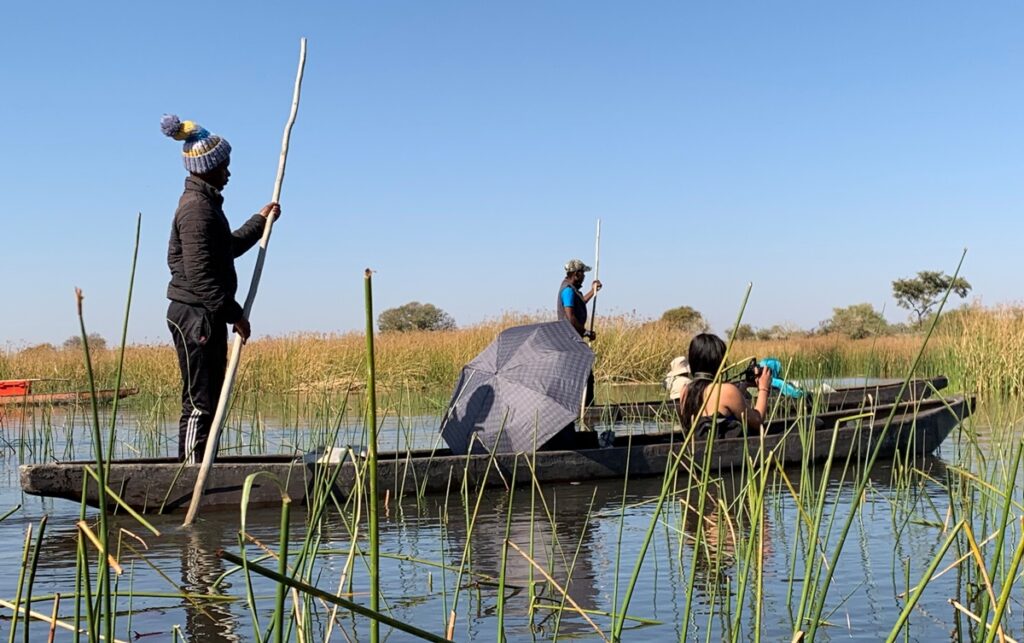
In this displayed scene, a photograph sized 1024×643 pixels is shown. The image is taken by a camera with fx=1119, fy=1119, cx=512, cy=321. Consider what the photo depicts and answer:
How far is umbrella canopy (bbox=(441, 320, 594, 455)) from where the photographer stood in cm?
746

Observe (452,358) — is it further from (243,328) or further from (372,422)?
(372,422)

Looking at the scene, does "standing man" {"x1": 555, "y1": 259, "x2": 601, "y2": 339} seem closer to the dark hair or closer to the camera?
the camera

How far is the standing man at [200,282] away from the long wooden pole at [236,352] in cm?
45

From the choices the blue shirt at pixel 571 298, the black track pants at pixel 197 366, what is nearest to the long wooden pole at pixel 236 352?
the black track pants at pixel 197 366

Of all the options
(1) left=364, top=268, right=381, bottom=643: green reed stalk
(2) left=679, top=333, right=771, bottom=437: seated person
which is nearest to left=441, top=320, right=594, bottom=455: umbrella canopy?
(2) left=679, top=333, right=771, bottom=437: seated person

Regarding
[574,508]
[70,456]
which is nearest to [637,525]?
[574,508]

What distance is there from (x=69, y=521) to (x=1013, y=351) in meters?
12.1

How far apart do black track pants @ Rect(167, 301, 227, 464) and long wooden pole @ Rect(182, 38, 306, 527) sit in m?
0.44

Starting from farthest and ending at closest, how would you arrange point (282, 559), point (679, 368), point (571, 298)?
point (571, 298)
point (679, 368)
point (282, 559)

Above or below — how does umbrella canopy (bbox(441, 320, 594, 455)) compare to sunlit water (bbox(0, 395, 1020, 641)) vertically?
above

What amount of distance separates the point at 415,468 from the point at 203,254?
6.01 ft

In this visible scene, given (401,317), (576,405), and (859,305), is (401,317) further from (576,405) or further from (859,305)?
(576,405)

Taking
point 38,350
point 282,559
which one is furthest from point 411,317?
point 282,559

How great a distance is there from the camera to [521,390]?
756 cm
